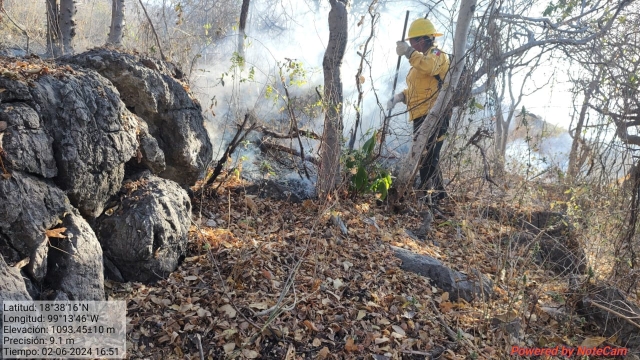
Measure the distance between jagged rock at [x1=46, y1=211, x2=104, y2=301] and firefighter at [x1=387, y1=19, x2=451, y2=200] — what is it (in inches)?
128

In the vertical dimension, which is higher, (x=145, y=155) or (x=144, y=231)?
(x=145, y=155)

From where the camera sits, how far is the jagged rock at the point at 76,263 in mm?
2125

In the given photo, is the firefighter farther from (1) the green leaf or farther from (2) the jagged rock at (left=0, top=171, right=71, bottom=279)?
(2) the jagged rock at (left=0, top=171, right=71, bottom=279)

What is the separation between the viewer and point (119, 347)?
2.12 meters

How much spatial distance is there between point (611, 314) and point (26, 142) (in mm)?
3721

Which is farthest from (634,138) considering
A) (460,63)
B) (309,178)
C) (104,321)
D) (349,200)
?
(104,321)

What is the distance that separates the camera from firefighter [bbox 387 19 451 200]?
4668 millimetres

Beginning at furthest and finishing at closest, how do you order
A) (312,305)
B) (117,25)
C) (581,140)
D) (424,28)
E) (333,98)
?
1. (117,25)
2. (581,140)
3. (424,28)
4. (333,98)
5. (312,305)

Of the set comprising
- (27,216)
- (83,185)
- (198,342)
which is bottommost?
(198,342)

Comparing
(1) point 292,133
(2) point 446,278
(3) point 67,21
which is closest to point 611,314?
(2) point 446,278

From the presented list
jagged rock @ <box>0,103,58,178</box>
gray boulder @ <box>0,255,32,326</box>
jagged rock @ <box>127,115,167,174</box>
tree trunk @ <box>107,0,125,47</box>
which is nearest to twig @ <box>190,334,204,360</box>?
gray boulder @ <box>0,255,32,326</box>

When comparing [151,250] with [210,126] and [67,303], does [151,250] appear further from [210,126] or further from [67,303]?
[210,126]

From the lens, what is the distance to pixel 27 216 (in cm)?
202
